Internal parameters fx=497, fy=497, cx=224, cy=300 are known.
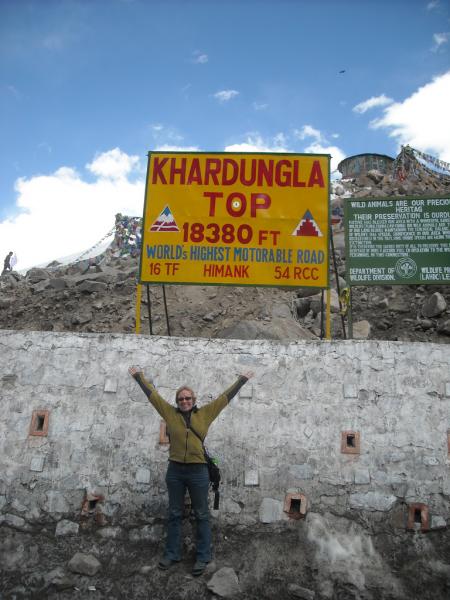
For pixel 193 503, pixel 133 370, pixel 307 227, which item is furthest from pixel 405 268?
pixel 193 503

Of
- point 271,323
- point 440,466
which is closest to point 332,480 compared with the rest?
point 440,466

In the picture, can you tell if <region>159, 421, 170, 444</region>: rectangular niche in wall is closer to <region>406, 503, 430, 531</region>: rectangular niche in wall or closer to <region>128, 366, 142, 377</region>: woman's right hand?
<region>128, 366, 142, 377</region>: woman's right hand

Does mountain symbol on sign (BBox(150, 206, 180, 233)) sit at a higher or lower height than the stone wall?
higher

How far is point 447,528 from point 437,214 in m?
3.93

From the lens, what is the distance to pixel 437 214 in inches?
267

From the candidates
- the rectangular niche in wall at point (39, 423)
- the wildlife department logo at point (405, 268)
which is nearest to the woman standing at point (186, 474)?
the rectangular niche in wall at point (39, 423)

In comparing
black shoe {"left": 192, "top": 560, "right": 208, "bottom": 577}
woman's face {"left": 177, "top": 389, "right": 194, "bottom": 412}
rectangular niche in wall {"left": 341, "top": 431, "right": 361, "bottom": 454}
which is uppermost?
woman's face {"left": 177, "top": 389, "right": 194, "bottom": 412}

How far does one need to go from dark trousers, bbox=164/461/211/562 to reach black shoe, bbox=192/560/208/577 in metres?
0.04

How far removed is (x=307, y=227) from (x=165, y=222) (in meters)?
1.95

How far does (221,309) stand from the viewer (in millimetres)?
11148

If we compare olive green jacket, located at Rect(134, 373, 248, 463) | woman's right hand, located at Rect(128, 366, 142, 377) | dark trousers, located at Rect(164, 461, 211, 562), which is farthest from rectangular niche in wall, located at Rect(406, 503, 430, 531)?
woman's right hand, located at Rect(128, 366, 142, 377)

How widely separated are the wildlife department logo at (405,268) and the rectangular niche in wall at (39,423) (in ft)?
16.0

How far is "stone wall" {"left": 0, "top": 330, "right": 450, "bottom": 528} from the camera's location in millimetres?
5484

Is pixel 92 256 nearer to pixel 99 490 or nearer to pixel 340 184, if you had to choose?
pixel 340 184
